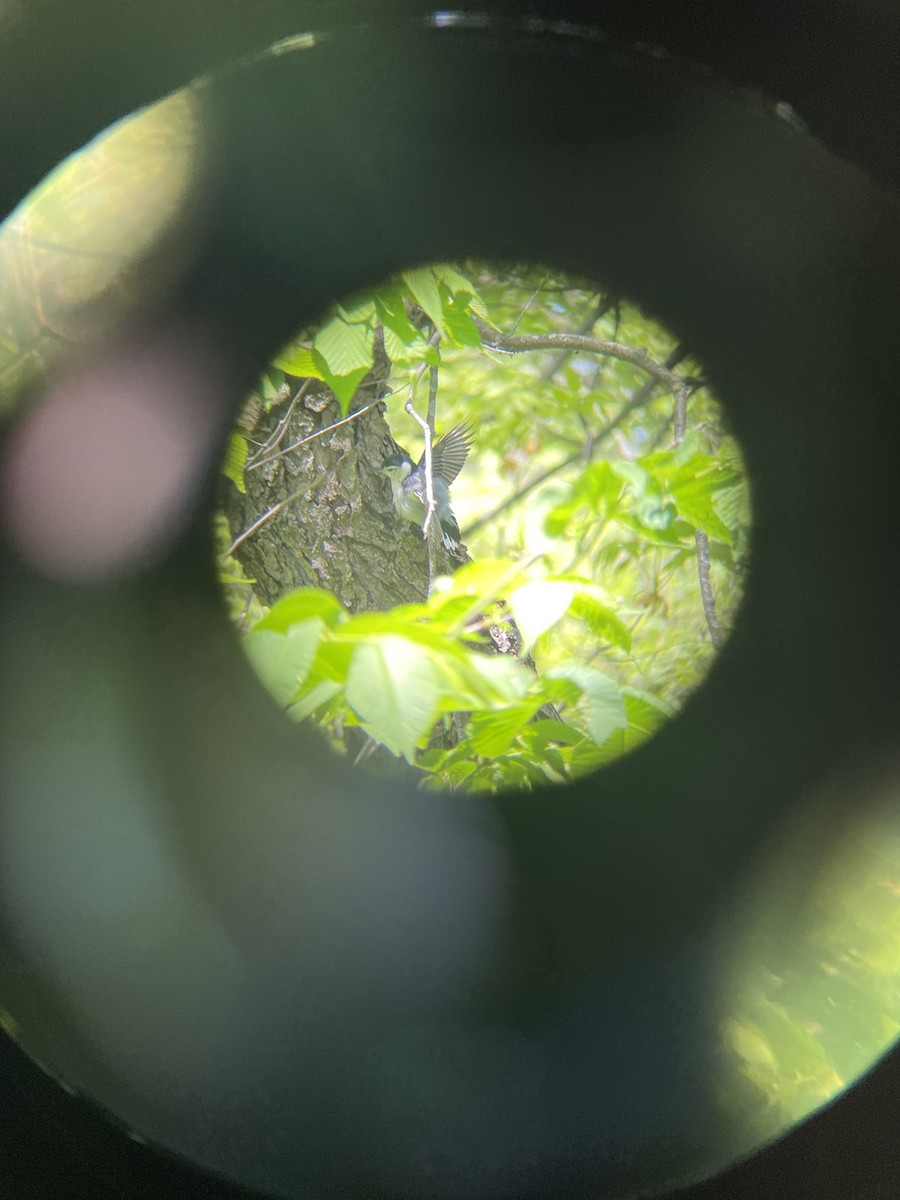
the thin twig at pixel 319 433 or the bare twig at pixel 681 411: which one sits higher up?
the thin twig at pixel 319 433

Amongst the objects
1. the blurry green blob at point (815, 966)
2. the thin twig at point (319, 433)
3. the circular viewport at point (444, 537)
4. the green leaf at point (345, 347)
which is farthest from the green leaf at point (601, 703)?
the thin twig at point (319, 433)

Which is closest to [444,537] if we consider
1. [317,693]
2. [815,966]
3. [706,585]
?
[706,585]

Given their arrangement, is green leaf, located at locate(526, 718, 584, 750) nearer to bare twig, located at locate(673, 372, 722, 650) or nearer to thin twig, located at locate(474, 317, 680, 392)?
bare twig, located at locate(673, 372, 722, 650)

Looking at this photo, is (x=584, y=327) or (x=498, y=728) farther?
(x=584, y=327)

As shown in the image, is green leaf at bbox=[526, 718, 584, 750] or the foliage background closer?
the foliage background

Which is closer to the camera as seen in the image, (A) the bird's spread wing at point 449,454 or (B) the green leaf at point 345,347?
(B) the green leaf at point 345,347

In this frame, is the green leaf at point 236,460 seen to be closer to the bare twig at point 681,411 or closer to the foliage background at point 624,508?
the foliage background at point 624,508

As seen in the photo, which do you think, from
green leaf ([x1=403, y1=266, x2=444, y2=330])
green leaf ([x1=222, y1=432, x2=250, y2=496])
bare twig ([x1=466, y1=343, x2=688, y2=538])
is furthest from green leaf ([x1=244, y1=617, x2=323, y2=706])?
bare twig ([x1=466, y1=343, x2=688, y2=538])

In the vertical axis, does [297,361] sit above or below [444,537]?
above

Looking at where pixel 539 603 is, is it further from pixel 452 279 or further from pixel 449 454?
pixel 449 454
